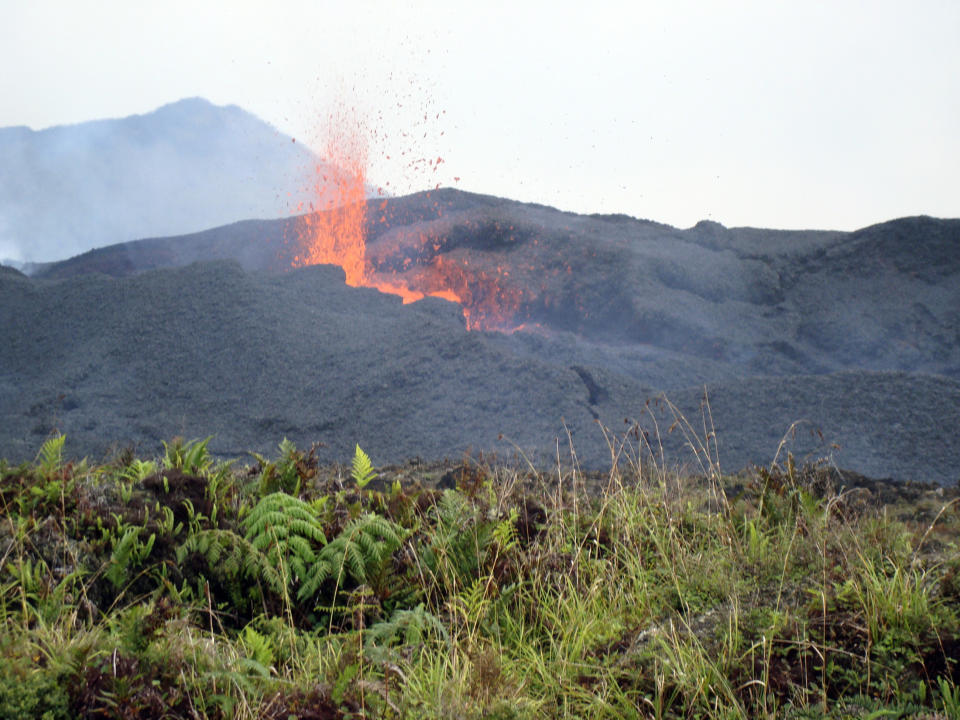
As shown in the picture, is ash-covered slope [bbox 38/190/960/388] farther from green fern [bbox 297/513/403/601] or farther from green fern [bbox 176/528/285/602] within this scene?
green fern [bbox 176/528/285/602]

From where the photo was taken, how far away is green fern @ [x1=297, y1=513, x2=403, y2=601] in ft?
11.1

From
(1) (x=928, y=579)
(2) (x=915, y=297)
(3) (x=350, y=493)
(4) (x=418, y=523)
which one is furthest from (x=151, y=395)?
(2) (x=915, y=297)

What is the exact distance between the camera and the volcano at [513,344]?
940 centimetres

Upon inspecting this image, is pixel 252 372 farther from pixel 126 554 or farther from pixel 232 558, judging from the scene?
pixel 232 558

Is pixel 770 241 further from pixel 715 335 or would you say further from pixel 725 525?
pixel 725 525

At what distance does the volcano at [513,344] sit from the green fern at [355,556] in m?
3.00

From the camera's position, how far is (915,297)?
16.4m

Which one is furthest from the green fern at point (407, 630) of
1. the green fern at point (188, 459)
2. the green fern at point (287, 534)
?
the green fern at point (188, 459)

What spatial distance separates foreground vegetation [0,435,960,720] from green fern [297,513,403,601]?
0.06 ft

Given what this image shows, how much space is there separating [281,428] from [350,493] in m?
5.22

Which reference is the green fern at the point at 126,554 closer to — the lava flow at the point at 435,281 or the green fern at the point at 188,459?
the green fern at the point at 188,459

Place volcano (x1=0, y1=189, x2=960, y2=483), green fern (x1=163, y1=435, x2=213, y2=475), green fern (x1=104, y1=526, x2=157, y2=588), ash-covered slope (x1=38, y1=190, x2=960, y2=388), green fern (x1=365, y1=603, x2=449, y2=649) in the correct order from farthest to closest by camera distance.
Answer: ash-covered slope (x1=38, y1=190, x2=960, y2=388) → volcano (x1=0, y1=189, x2=960, y2=483) → green fern (x1=163, y1=435, x2=213, y2=475) → green fern (x1=104, y1=526, x2=157, y2=588) → green fern (x1=365, y1=603, x2=449, y2=649)

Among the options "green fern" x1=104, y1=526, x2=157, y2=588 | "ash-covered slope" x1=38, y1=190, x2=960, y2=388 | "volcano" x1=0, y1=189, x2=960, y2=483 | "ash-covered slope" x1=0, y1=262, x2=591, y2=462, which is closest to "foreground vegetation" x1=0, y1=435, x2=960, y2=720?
"green fern" x1=104, y1=526, x2=157, y2=588

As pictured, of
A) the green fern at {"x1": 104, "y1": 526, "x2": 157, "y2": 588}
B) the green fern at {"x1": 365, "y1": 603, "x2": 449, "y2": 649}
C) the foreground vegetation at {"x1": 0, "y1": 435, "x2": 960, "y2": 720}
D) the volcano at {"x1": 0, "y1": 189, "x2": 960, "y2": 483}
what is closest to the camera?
the foreground vegetation at {"x1": 0, "y1": 435, "x2": 960, "y2": 720}
